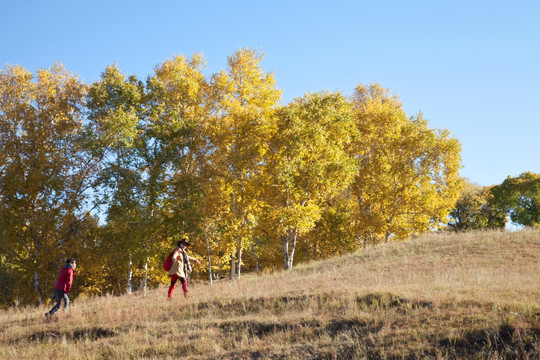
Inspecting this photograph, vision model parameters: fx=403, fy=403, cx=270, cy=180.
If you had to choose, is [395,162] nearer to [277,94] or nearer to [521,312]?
[277,94]

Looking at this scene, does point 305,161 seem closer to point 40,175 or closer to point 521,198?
point 40,175

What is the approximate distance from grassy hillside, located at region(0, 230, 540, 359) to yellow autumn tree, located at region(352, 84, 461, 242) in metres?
15.7

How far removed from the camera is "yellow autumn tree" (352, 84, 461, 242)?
3259 cm

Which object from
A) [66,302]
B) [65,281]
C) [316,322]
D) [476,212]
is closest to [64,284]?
[65,281]

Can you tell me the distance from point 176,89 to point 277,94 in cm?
636

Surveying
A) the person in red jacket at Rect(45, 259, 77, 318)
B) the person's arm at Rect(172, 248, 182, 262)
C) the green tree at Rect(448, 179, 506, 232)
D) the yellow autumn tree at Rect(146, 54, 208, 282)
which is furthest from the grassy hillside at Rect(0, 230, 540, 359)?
the green tree at Rect(448, 179, 506, 232)

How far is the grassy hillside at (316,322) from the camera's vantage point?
8.23 metres

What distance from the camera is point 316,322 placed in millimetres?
10211

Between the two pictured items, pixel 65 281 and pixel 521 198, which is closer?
pixel 65 281

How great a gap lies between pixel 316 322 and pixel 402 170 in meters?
25.1

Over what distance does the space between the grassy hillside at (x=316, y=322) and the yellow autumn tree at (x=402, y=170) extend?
51.5ft

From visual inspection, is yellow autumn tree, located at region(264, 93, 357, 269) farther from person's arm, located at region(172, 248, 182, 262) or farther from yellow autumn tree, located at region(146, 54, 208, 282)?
person's arm, located at region(172, 248, 182, 262)

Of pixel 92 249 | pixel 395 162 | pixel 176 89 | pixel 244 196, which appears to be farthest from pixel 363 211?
pixel 92 249

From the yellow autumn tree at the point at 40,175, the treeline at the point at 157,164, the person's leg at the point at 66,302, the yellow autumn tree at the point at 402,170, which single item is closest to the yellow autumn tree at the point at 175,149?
the treeline at the point at 157,164
